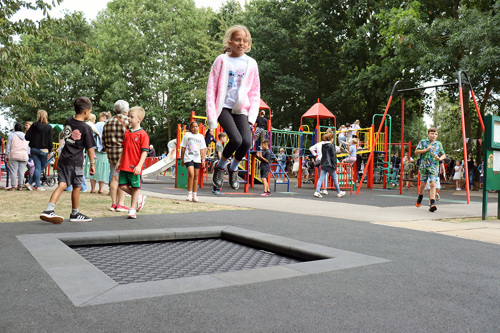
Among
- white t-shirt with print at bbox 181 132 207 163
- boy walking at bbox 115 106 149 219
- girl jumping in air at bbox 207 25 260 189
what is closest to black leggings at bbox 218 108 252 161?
girl jumping in air at bbox 207 25 260 189

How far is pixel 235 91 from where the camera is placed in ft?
14.8

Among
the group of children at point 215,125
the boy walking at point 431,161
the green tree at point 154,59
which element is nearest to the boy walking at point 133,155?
the group of children at point 215,125

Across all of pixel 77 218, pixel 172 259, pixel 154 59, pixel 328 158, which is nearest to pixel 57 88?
pixel 154 59

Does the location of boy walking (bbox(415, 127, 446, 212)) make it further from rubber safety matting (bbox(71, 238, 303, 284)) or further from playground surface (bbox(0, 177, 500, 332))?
rubber safety matting (bbox(71, 238, 303, 284))

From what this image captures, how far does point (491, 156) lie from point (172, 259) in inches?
233

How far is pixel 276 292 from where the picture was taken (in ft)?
8.32

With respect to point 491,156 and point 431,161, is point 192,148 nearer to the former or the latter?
point 431,161

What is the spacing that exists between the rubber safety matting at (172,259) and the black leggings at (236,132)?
96 centimetres

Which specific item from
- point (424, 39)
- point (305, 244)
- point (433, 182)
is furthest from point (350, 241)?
point (424, 39)

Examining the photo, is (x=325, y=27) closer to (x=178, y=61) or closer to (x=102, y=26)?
(x=178, y=61)

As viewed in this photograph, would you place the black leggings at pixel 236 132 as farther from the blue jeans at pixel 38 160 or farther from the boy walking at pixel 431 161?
the blue jeans at pixel 38 160

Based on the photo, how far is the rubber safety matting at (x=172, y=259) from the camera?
313 cm

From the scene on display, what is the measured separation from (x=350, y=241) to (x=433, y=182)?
14.2 ft

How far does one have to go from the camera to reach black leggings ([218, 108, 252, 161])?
4.34m
